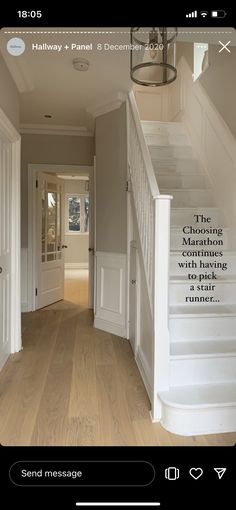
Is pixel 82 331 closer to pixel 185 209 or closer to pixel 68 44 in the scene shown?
pixel 185 209

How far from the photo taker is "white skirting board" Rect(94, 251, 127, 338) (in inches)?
115

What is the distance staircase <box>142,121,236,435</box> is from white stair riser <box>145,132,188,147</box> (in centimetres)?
146

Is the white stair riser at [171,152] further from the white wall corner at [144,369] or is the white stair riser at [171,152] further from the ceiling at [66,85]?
the white wall corner at [144,369]

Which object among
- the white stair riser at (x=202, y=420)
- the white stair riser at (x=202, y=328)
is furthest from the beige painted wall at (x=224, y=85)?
the white stair riser at (x=202, y=420)

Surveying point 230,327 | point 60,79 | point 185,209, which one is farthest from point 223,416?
point 60,79

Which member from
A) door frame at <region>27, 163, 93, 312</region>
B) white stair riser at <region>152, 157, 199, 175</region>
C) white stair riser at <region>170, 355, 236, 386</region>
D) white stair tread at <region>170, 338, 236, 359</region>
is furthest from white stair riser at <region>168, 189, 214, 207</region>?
door frame at <region>27, 163, 93, 312</region>

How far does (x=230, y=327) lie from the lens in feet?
6.03

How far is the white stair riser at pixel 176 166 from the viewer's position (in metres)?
3.03

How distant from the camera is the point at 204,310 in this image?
1.88 m
